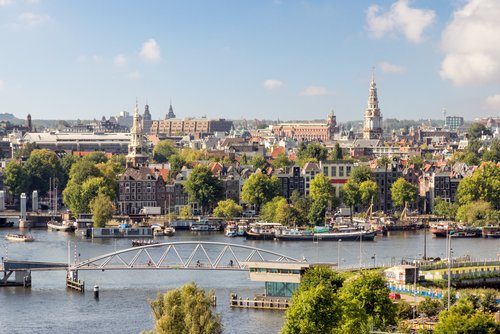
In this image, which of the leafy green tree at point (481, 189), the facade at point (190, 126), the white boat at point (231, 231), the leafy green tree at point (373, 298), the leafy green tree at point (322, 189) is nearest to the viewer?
the leafy green tree at point (373, 298)

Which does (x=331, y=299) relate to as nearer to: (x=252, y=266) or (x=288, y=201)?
(x=252, y=266)

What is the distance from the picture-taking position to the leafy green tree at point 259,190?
6731 cm

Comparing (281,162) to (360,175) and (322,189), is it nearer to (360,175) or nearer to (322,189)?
(360,175)

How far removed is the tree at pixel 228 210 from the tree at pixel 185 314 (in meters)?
36.1

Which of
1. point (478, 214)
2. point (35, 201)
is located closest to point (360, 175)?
point (478, 214)

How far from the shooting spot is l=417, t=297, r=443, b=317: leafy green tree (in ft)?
106

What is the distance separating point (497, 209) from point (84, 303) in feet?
114

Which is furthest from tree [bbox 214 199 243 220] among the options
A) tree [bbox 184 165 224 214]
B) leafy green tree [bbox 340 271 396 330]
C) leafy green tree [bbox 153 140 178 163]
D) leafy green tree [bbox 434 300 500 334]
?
leafy green tree [bbox 434 300 500 334]

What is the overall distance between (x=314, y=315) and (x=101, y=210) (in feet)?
114

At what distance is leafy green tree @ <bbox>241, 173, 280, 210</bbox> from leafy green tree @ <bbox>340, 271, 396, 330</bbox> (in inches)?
1453

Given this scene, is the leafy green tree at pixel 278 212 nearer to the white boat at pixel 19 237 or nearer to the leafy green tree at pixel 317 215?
the leafy green tree at pixel 317 215

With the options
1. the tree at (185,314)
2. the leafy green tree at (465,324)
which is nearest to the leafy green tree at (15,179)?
the tree at (185,314)

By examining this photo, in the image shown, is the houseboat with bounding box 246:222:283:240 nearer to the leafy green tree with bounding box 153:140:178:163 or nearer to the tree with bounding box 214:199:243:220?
the tree with bounding box 214:199:243:220

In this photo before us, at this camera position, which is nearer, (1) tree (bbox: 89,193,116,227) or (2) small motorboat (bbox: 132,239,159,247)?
(2) small motorboat (bbox: 132,239,159,247)
